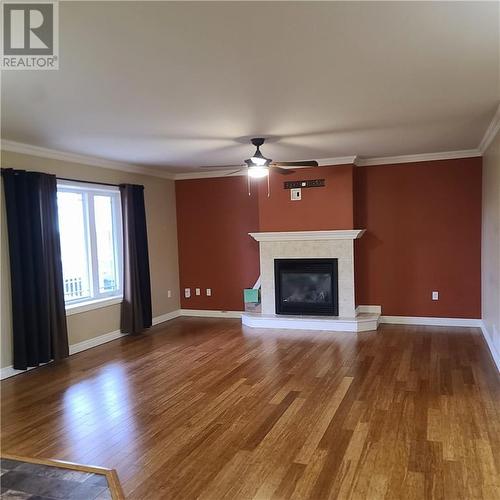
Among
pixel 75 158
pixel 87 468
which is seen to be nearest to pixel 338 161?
pixel 75 158

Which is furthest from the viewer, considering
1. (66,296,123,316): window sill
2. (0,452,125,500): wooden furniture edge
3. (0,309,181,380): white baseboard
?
(66,296,123,316): window sill

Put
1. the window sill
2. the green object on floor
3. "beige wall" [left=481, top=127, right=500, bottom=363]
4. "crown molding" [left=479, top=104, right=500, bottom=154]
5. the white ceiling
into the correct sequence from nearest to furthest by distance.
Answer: the white ceiling, "crown molding" [left=479, top=104, right=500, bottom=154], "beige wall" [left=481, top=127, right=500, bottom=363], the window sill, the green object on floor

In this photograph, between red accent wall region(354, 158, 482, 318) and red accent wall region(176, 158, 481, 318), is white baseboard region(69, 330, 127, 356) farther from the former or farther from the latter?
red accent wall region(354, 158, 482, 318)

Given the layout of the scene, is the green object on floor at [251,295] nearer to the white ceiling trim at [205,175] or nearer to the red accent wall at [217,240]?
the red accent wall at [217,240]

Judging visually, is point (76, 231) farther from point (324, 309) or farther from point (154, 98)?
point (324, 309)

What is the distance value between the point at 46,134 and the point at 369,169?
429 centimetres

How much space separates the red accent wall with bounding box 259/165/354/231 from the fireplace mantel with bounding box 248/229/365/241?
0.08 meters

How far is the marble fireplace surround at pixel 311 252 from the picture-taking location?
6129 mm

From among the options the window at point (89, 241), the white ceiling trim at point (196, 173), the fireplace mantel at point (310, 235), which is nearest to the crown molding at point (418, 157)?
the white ceiling trim at point (196, 173)

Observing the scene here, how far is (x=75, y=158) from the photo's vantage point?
527 centimetres

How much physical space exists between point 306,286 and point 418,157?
2.39 metres

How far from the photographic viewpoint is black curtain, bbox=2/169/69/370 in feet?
14.7

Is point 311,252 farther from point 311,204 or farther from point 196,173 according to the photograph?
point 196,173

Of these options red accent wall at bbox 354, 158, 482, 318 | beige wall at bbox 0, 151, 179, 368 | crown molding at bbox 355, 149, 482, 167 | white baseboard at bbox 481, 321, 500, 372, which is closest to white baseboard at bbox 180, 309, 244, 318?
beige wall at bbox 0, 151, 179, 368
